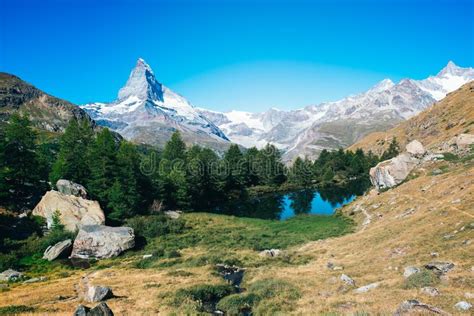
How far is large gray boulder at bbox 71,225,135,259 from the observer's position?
58500 mm

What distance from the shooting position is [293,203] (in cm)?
12769

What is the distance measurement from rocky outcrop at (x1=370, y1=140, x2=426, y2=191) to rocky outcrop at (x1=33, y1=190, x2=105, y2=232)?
68.1 metres

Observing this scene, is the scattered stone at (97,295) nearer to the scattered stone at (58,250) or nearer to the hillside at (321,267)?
the hillside at (321,267)

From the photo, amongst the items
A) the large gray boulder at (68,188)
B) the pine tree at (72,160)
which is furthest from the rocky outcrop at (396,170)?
the pine tree at (72,160)

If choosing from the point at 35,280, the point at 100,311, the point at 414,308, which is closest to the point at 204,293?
the point at 100,311

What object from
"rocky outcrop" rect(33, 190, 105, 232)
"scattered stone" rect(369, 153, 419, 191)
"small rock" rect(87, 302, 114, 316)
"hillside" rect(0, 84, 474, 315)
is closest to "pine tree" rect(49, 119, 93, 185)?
"rocky outcrop" rect(33, 190, 105, 232)

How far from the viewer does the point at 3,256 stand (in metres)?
54.0

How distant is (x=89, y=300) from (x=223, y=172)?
10305cm

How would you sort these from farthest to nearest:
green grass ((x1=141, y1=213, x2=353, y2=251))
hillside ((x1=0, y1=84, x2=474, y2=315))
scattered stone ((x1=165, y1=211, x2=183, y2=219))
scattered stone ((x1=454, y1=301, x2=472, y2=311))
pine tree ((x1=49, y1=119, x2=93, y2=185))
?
scattered stone ((x1=165, y1=211, x2=183, y2=219))
pine tree ((x1=49, y1=119, x2=93, y2=185))
green grass ((x1=141, y1=213, x2=353, y2=251))
hillside ((x1=0, y1=84, x2=474, y2=315))
scattered stone ((x1=454, y1=301, x2=472, y2=311))

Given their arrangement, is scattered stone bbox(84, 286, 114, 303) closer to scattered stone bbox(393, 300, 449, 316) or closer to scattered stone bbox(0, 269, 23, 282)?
scattered stone bbox(0, 269, 23, 282)

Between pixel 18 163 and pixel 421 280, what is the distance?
3298 inches

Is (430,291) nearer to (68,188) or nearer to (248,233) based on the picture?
(248,233)

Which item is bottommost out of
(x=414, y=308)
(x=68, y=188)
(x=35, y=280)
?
(x=35, y=280)

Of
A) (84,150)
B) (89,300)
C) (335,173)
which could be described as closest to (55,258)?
(89,300)
